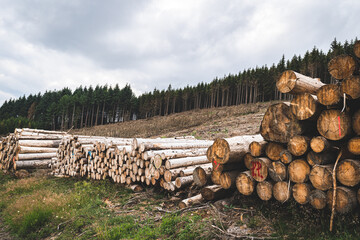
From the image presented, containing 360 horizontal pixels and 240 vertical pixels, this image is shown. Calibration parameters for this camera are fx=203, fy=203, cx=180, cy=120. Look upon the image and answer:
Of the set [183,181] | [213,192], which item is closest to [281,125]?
[213,192]

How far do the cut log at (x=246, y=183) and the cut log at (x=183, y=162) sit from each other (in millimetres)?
2382

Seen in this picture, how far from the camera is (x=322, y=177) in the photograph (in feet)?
11.1

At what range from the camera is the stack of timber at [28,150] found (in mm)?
11902

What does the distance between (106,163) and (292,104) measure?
727 centimetres

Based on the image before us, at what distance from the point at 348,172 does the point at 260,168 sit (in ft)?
4.44

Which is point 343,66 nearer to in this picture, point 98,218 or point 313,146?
point 313,146

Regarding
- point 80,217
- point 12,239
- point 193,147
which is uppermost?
point 193,147

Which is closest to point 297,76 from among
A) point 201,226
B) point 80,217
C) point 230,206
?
point 230,206

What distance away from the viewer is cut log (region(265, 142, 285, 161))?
397cm

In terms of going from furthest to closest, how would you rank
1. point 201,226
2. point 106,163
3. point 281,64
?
A: point 281,64 < point 106,163 < point 201,226

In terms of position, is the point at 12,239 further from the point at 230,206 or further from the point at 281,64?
the point at 281,64

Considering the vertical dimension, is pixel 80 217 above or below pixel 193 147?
below

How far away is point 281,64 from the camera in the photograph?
188ft

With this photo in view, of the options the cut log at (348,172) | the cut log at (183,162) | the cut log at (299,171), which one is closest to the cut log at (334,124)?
the cut log at (348,172)
